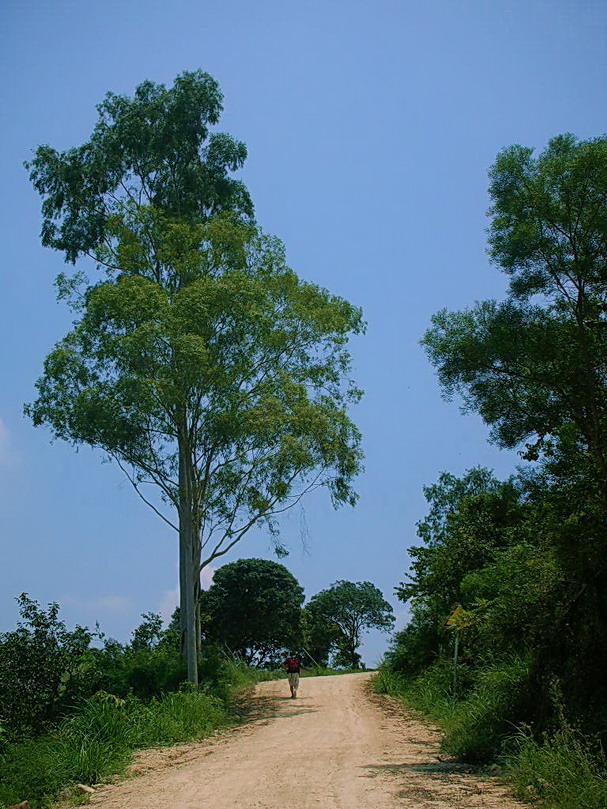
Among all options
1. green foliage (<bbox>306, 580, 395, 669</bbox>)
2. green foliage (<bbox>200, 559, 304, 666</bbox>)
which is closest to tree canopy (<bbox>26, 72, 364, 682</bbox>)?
green foliage (<bbox>200, 559, 304, 666</bbox>)

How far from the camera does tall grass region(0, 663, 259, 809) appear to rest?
919 cm

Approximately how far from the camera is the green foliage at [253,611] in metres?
41.1

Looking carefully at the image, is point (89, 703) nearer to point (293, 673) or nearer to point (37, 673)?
point (37, 673)

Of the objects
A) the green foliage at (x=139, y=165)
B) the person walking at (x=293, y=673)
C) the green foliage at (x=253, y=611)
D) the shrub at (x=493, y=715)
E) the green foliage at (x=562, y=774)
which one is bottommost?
the green foliage at (x=562, y=774)

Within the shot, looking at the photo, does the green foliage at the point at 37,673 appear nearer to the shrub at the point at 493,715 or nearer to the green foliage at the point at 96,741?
the green foliage at the point at 96,741

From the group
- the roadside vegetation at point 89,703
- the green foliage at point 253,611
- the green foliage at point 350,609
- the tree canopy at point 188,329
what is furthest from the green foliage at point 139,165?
the green foliage at point 350,609

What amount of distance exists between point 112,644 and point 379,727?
8.03 metres

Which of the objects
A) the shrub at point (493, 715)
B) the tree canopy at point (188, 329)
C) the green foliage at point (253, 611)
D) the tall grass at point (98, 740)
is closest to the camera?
the tall grass at point (98, 740)

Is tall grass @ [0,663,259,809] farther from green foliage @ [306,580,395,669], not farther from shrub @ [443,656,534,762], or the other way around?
green foliage @ [306,580,395,669]

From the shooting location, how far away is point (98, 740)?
11.7 m

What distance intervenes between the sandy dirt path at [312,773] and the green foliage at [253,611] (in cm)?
2506

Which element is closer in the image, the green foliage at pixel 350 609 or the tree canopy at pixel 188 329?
the tree canopy at pixel 188 329

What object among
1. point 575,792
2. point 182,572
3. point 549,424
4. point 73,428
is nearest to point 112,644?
point 182,572

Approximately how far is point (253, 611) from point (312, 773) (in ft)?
108
